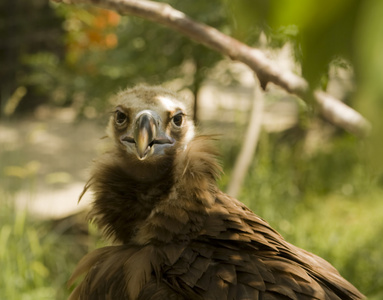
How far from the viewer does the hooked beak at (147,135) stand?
214cm

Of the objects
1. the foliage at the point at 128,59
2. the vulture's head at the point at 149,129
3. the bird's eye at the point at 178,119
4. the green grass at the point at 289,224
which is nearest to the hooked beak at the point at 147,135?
the vulture's head at the point at 149,129

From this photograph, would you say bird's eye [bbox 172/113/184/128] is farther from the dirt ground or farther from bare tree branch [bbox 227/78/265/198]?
the dirt ground

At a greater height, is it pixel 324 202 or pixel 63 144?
pixel 324 202

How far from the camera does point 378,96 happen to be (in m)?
0.40

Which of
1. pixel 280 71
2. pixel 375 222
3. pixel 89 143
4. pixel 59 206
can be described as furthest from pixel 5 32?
pixel 280 71

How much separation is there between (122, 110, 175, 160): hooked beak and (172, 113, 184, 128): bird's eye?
0.50 ft

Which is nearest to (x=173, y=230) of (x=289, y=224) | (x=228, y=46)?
(x=228, y=46)

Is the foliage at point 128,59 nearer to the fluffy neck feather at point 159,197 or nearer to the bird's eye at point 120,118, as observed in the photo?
the bird's eye at point 120,118

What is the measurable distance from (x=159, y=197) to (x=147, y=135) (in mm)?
254

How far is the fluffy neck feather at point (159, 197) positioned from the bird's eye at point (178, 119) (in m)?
0.13

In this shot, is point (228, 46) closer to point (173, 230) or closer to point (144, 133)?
point (144, 133)

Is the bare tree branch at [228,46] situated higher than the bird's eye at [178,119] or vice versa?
the bare tree branch at [228,46]

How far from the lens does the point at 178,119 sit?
8.25 feet

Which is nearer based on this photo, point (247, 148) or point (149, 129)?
point (149, 129)
